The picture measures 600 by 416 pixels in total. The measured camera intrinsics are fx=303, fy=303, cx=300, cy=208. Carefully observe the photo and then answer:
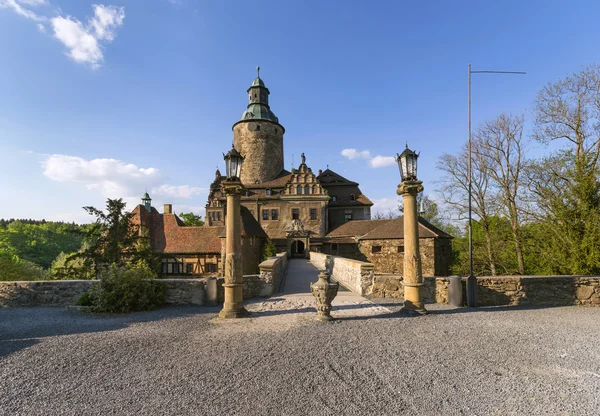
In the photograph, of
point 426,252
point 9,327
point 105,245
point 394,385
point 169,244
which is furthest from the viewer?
point 169,244

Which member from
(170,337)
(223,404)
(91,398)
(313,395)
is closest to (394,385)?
(313,395)

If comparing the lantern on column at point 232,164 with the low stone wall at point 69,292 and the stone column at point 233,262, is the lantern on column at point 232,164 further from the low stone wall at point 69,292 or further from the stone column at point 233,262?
the low stone wall at point 69,292

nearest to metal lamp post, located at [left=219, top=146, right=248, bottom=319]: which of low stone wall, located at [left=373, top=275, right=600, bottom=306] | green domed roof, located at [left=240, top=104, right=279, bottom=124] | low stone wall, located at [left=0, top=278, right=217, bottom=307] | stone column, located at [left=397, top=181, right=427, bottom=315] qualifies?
low stone wall, located at [left=0, top=278, right=217, bottom=307]

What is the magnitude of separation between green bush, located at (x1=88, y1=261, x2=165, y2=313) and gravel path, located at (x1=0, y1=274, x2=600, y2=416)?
34.5 inches

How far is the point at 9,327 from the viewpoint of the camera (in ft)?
22.5

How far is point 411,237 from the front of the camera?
7715 mm

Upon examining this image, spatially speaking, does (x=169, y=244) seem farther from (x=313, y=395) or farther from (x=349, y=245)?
(x=313, y=395)

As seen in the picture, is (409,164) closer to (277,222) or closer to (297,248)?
(297,248)

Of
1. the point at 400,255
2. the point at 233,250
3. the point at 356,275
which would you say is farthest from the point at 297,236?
the point at 233,250

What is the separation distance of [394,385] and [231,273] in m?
4.68

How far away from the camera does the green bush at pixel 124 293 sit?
326 inches

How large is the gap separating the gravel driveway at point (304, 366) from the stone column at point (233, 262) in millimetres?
445

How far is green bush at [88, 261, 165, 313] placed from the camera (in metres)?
8.27

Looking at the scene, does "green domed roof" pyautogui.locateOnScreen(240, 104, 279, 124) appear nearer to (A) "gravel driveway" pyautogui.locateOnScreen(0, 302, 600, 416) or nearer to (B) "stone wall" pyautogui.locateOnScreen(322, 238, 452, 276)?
(B) "stone wall" pyautogui.locateOnScreen(322, 238, 452, 276)
